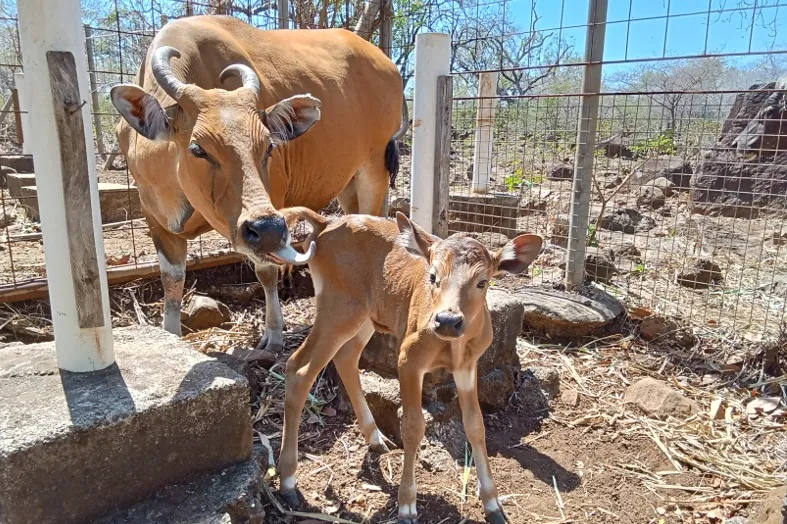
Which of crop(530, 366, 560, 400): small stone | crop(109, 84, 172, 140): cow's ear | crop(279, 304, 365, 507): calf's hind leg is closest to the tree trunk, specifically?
crop(109, 84, 172, 140): cow's ear

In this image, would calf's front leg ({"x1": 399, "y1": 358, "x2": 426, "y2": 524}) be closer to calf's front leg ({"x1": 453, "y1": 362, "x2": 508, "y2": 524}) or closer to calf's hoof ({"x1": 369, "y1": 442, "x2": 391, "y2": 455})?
calf's front leg ({"x1": 453, "y1": 362, "x2": 508, "y2": 524})

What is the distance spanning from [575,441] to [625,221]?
18.5 feet

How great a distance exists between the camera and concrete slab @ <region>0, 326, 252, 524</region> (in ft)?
8.50

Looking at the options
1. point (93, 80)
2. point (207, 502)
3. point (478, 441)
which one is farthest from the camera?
point (93, 80)

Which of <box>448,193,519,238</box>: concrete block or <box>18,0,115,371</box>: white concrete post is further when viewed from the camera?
<box>448,193,519,238</box>: concrete block

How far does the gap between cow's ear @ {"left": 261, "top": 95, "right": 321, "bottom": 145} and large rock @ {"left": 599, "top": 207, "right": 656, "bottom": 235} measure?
6.00m

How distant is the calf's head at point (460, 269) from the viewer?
293 cm

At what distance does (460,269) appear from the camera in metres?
3.10

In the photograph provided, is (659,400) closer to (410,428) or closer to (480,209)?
(410,428)

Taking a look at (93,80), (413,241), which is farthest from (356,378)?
(93,80)

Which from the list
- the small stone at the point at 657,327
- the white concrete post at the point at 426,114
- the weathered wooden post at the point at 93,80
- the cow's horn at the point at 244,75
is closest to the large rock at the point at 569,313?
the small stone at the point at 657,327

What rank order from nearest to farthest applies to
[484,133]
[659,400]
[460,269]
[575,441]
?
[460,269]
[575,441]
[659,400]
[484,133]

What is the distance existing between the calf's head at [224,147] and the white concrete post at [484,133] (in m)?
5.45

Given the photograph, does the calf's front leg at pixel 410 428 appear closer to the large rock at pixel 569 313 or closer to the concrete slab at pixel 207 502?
the concrete slab at pixel 207 502
